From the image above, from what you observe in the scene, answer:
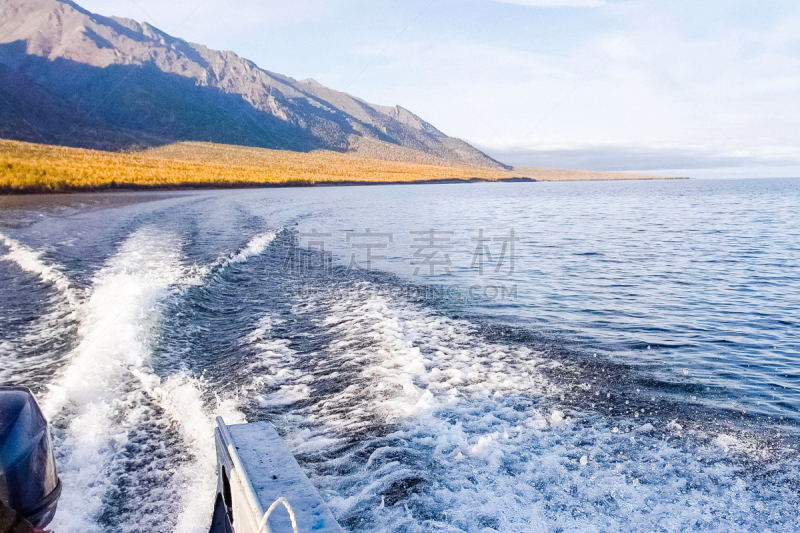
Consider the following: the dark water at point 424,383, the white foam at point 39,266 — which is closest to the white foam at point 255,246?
the dark water at point 424,383

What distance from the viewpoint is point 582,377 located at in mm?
5582

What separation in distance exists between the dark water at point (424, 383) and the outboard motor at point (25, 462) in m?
0.72

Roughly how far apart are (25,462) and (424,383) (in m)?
3.62

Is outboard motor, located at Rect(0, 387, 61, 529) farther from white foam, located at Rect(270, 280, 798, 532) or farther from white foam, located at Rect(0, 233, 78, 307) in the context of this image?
white foam, located at Rect(0, 233, 78, 307)

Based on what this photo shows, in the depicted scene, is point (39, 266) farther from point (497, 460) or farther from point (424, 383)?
point (497, 460)

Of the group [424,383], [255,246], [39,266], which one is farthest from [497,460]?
[255,246]

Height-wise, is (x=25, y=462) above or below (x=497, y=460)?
above

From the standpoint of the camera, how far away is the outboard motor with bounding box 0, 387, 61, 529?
2592mm

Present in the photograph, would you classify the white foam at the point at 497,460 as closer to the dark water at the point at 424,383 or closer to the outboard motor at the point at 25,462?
the dark water at the point at 424,383

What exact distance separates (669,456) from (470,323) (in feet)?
12.9

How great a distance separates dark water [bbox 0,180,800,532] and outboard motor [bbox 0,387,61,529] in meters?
0.72

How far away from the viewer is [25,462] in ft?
8.75

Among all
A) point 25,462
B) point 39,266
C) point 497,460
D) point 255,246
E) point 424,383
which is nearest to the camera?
point 25,462

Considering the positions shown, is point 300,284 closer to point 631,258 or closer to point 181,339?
point 181,339
